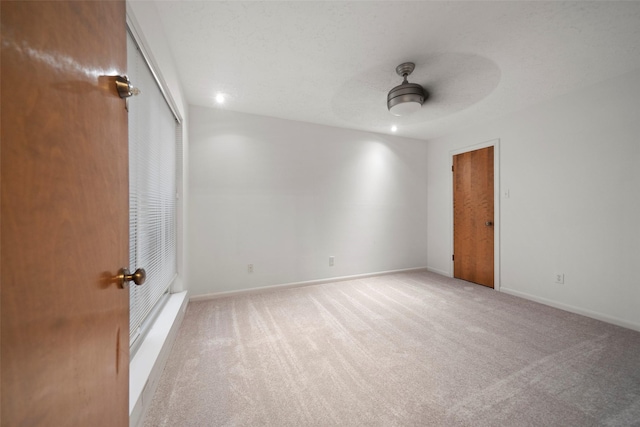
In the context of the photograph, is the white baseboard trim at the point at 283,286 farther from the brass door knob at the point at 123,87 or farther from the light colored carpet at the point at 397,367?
the brass door knob at the point at 123,87

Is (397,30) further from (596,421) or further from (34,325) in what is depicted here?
(596,421)

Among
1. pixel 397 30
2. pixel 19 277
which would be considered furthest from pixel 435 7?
pixel 19 277

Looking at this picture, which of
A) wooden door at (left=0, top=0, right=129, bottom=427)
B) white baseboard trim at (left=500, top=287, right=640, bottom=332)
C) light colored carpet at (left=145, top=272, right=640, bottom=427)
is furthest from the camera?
white baseboard trim at (left=500, top=287, right=640, bottom=332)

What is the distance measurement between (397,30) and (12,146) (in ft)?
7.14

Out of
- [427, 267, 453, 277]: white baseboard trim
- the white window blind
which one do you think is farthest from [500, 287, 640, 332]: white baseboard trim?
the white window blind

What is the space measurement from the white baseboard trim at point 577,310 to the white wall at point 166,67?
13.9 ft

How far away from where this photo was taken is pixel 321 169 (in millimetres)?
3730

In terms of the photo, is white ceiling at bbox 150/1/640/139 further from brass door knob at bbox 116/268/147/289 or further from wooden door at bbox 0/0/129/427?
brass door knob at bbox 116/268/147/289

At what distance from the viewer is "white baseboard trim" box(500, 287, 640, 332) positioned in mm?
2326

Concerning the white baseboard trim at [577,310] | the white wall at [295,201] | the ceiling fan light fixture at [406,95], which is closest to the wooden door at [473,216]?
the white baseboard trim at [577,310]

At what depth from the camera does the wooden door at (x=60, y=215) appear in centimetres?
39

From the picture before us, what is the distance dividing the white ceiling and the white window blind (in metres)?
0.52

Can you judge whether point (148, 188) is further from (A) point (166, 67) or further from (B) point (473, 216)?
(B) point (473, 216)

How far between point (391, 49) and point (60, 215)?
7.66 feet
